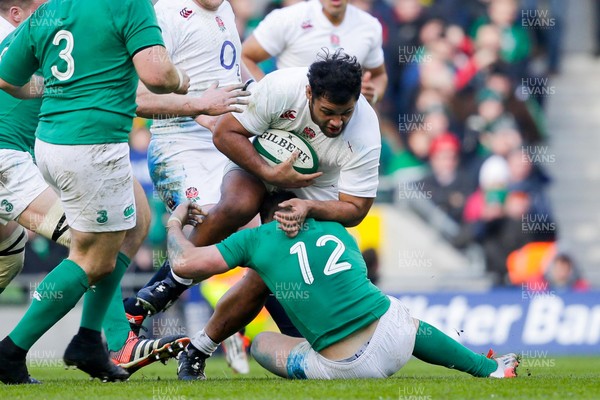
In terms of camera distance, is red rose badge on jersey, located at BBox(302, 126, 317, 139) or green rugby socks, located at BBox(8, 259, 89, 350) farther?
red rose badge on jersey, located at BBox(302, 126, 317, 139)

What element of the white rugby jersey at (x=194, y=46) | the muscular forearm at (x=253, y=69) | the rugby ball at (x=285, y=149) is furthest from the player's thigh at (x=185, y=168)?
the muscular forearm at (x=253, y=69)

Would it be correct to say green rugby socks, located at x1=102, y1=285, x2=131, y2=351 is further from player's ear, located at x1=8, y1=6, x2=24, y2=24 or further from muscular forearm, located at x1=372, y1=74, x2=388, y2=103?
muscular forearm, located at x1=372, y1=74, x2=388, y2=103

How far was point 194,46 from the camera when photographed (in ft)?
26.6

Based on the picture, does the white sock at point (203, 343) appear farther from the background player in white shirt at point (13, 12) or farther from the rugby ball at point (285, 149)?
Answer: the background player in white shirt at point (13, 12)

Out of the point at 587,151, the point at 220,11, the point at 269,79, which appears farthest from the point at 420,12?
the point at 269,79

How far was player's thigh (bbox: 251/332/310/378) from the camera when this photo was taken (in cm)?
688

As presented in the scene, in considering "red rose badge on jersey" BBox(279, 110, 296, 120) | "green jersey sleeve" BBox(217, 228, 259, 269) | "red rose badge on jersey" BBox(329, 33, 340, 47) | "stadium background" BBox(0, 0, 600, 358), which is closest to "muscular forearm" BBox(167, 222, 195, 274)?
"green jersey sleeve" BBox(217, 228, 259, 269)

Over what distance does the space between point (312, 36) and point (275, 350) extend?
363 centimetres

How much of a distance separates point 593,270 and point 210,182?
Result: 9537 millimetres

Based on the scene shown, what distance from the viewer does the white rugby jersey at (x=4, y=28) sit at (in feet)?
24.6

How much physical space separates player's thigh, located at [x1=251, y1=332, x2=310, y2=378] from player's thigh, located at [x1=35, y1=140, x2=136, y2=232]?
110 cm

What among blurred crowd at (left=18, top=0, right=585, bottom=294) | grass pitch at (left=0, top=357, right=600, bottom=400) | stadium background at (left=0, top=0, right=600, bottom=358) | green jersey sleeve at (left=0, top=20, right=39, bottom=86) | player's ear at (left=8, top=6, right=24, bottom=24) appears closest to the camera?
grass pitch at (left=0, top=357, right=600, bottom=400)

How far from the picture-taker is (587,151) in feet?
56.8

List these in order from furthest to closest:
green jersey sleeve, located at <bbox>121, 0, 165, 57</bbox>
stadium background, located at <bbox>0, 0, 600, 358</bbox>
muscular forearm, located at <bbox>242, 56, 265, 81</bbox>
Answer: stadium background, located at <bbox>0, 0, 600, 358</bbox> → muscular forearm, located at <bbox>242, 56, 265, 81</bbox> → green jersey sleeve, located at <bbox>121, 0, 165, 57</bbox>
